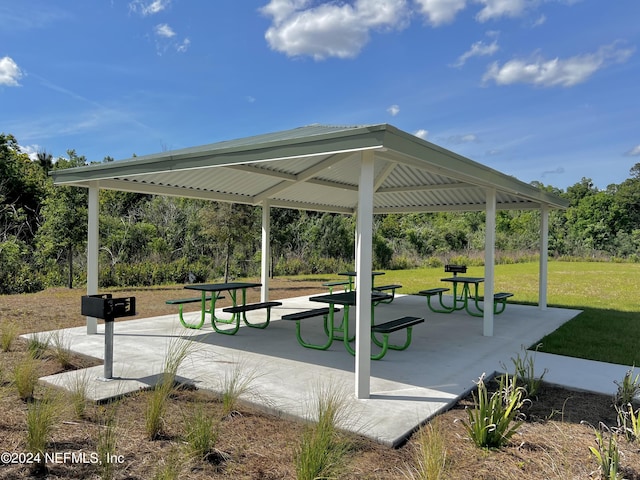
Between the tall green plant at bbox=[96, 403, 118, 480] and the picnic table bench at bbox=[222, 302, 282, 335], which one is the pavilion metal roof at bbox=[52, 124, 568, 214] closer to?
the picnic table bench at bbox=[222, 302, 282, 335]

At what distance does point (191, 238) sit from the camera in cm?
1759

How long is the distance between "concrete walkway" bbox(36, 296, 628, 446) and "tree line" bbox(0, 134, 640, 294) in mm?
6342

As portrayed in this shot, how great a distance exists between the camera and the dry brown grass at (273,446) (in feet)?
8.39

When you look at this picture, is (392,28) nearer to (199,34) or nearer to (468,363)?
(199,34)

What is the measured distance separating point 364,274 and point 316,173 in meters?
3.18

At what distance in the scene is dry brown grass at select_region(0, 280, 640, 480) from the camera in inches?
101

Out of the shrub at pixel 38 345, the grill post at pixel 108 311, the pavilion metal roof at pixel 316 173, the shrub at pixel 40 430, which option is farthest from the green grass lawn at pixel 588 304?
the shrub at pixel 38 345

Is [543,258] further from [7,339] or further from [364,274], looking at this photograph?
[7,339]

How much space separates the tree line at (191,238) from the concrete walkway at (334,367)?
6.34 meters

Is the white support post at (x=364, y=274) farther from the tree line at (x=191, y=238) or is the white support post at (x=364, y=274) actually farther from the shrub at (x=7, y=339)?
the tree line at (x=191, y=238)

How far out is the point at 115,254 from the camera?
15.8 m

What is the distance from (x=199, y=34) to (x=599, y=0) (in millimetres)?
10065

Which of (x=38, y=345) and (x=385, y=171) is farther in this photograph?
(x=385, y=171)

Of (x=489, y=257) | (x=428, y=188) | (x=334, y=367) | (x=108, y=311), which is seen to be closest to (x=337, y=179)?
(x=428, y=188)
